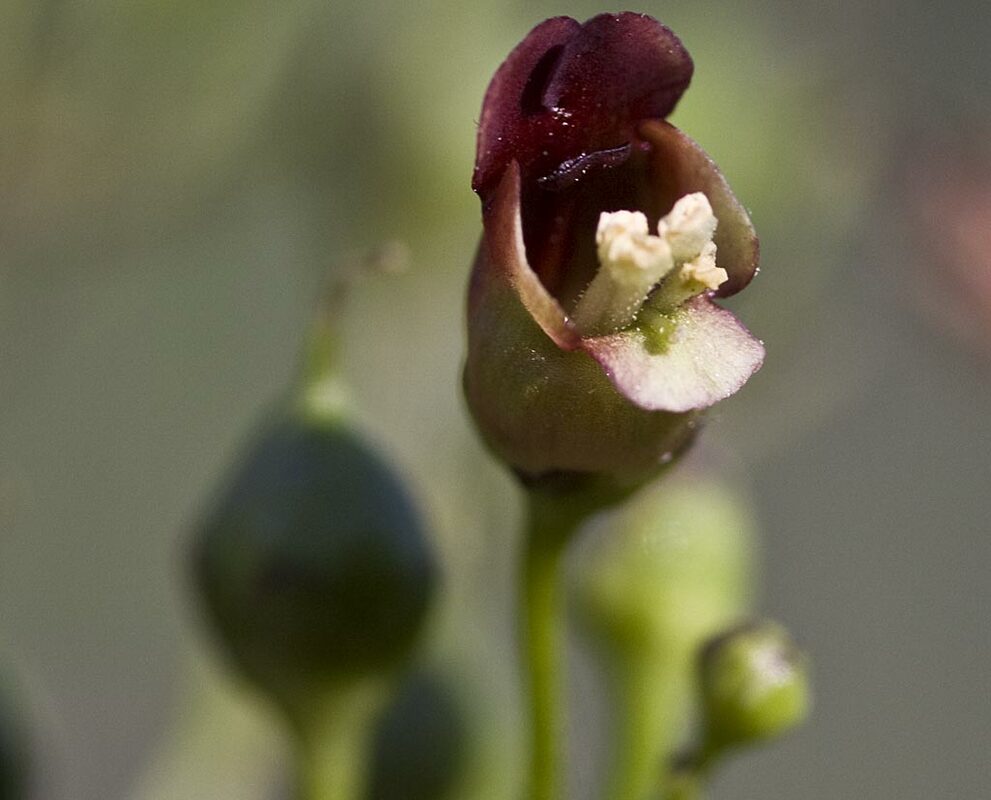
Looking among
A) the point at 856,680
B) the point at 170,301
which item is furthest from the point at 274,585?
the point at 856,680

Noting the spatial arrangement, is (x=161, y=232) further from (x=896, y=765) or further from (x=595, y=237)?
(x=896, y=765)

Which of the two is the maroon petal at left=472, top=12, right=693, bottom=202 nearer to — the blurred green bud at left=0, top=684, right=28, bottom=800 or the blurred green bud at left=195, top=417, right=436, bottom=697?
the blurred green bud at left=195, top=417, right=436, bottom=697

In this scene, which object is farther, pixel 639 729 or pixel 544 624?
pixel 639 729

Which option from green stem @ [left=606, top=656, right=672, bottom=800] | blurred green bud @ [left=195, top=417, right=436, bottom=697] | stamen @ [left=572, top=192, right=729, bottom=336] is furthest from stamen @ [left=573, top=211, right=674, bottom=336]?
green stem @ [left=606, top=656, right=672, bottom=800]

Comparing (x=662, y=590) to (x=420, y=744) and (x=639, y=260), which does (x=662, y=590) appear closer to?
(x=420, y=744)

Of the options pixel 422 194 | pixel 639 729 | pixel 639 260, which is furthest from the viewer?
pixel 422 194

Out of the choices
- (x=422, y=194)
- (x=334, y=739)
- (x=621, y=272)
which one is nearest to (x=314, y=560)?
(x=334, y=739)

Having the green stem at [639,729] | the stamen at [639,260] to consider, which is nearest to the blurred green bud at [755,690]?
the green stem at [639,729]
